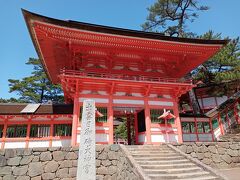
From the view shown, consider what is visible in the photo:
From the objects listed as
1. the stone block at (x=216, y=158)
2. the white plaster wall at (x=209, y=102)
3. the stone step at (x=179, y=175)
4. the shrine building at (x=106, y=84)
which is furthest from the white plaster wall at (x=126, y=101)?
the white plaster wall at (x=209, y=102)

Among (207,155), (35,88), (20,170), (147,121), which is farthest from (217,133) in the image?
(35,88)

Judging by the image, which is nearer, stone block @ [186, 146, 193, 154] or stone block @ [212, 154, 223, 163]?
stone block @ [186, 146, 193, 154]

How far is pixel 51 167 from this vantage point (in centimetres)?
815

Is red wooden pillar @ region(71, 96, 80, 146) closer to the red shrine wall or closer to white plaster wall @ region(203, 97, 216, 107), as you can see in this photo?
the red shrine wall

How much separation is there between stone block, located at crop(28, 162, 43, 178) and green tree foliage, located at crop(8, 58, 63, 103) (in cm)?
2585

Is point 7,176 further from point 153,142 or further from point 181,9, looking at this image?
point 181,9

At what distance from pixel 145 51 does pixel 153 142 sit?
235 inches

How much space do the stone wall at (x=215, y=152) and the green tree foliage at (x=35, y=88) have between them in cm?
2903

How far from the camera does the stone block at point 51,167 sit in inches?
319

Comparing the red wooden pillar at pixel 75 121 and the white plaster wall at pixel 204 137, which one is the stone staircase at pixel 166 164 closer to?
the red wooden pillar at pixel 75 121

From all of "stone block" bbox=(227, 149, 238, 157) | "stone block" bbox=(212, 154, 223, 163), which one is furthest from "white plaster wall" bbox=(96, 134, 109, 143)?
"stone block" bbox=(227, 149, 238, 157)

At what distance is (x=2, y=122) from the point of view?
1106cm

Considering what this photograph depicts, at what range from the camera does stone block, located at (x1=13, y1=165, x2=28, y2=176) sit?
7.86 metres

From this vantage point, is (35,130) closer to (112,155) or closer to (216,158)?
(112,155)
